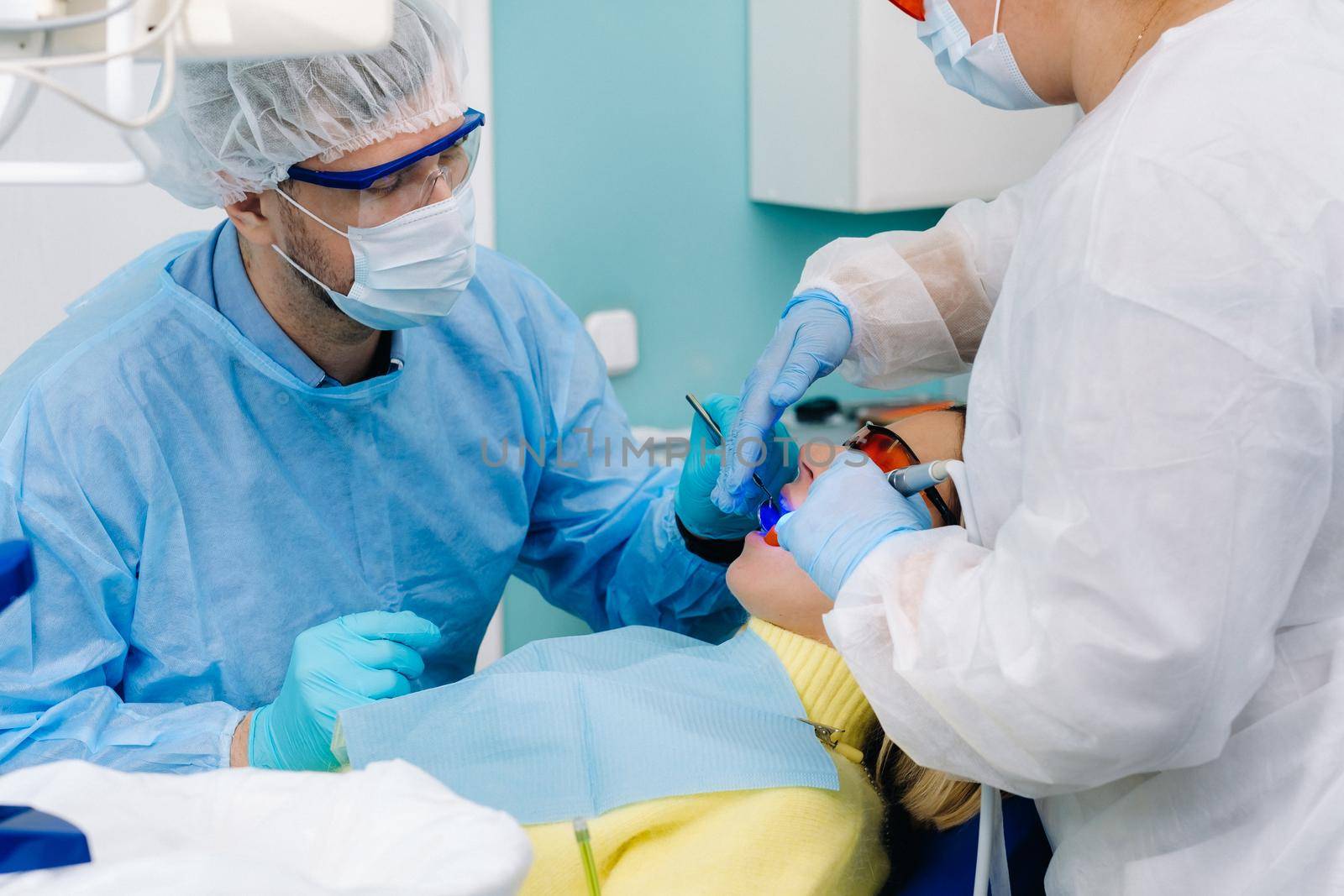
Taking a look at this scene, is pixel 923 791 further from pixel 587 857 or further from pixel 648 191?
pixel 648 191

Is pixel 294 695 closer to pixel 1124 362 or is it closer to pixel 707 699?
pixel 707 699

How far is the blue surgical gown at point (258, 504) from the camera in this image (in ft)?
4.11

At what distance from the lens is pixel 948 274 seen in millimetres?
1465

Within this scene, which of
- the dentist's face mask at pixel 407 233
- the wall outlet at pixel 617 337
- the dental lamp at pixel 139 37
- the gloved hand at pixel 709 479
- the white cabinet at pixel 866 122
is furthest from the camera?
the wall outlet at pixel 617 337

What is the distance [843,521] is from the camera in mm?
1098

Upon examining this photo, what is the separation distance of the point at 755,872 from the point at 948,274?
77 centimetres

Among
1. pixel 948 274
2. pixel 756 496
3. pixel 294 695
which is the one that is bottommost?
pixel 294 695

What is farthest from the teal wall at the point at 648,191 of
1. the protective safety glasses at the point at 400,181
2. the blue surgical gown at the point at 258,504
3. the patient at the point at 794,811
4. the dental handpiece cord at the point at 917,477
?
the dental handpiece cord at the point at 917,477

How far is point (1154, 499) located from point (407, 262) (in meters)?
0.88

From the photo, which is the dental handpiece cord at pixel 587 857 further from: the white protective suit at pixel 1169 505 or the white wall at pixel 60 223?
the white wall at pixel 60 223

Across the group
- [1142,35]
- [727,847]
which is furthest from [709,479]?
[1142,35]

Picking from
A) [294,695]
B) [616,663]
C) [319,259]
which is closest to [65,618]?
[294,695]

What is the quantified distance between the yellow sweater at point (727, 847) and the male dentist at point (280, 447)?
0.31 metres

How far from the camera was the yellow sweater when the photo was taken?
111 cm
